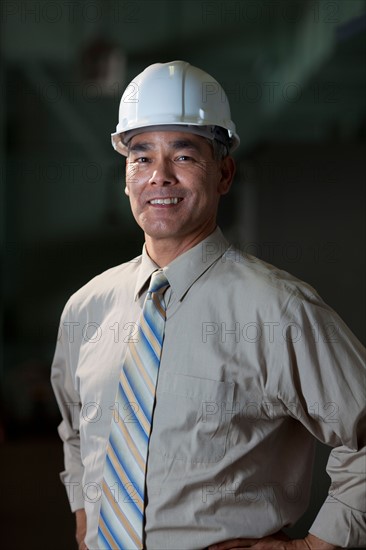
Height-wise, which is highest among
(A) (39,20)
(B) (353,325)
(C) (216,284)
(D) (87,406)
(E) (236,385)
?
(A) (39,20)

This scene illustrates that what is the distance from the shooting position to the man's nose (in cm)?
200

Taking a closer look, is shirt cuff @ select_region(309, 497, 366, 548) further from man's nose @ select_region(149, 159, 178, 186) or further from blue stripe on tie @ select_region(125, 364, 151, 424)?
man's nose @ select_region(149, 159, 178, 186)

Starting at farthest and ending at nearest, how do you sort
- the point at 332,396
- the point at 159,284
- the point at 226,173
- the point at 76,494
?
the point at 76,494 → the point at 226,173 → the point at 159,284 → the point at 332,396

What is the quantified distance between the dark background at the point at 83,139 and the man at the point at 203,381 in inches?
118

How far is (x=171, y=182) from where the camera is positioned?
2.01 meters

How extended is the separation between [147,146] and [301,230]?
9.33 ft

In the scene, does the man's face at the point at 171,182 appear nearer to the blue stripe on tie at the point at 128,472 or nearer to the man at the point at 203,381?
the man at the point at 203,381

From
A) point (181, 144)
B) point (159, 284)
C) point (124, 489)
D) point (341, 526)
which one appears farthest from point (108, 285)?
point (341, 526)

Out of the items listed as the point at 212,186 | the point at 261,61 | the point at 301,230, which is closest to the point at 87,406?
the point at 212,186

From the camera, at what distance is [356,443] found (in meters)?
1.89

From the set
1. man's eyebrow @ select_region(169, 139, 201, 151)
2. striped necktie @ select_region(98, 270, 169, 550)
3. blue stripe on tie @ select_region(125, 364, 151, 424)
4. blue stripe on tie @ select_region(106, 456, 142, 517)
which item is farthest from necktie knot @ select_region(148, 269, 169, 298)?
blue stripe on tie @ select_region(106, 456, 142, 517)

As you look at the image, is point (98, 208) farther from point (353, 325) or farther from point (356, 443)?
point (356, 443)

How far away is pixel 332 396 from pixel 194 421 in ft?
1.10

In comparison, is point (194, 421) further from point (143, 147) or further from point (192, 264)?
point (143, 147)
